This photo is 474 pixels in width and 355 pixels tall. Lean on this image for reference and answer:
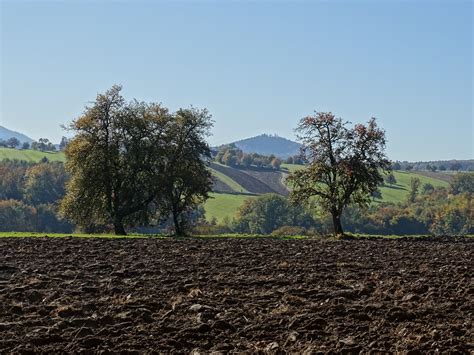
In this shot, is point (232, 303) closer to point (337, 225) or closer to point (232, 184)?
point (337, 225)

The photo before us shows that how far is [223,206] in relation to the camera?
163m

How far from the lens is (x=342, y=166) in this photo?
56219 mm

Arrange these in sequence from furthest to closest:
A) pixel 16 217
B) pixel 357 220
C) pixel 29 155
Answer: pixel 29 155, pixel 357 220, pixel 16 217

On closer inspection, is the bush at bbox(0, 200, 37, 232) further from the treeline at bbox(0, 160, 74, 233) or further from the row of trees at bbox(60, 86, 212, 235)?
the row of trees at bbox(60, 86, 212, 235)

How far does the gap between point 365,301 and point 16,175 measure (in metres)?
139

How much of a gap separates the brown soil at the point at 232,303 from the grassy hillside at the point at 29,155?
15628cm

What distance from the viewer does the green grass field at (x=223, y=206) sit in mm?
153500

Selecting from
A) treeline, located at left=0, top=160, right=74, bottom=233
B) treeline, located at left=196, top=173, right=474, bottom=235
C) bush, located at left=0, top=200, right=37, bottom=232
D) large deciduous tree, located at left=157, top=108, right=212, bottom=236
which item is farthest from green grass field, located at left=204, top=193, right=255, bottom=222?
large deciduous tree, located at left=157, top=108, right=212, bottom=236

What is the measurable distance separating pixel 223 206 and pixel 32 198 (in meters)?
46.8

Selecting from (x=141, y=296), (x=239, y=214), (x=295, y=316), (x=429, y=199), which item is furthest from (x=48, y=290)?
Answer: (x=429, y=199)

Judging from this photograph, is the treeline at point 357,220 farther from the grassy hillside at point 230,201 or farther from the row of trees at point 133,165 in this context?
the row of trees at point 133,165

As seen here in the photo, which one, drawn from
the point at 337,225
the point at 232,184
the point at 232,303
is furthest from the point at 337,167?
the point at 232,184

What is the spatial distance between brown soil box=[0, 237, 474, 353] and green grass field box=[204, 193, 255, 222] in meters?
121

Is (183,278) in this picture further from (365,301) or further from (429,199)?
(429,199)
